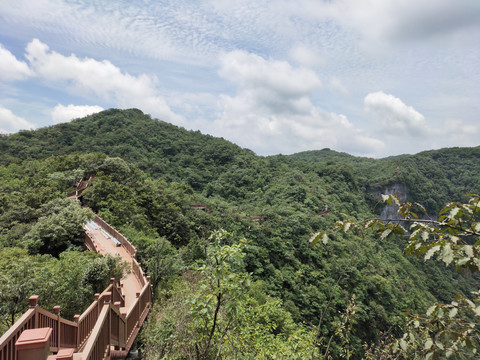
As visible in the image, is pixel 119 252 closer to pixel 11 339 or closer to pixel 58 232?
pixel 58 232

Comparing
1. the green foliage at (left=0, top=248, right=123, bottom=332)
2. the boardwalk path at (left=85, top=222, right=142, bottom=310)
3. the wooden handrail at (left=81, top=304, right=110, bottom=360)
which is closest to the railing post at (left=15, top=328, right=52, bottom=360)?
the wooden handrail at (left=81, top=304, right=110, bottom=360)

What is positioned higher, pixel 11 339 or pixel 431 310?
pixel 431 310

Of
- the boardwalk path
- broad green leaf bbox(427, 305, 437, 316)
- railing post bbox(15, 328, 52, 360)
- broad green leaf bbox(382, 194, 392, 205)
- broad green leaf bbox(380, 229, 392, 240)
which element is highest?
broad green leaf bbox(382, 194, 392, 205)

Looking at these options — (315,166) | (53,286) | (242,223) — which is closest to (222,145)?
(315,166)

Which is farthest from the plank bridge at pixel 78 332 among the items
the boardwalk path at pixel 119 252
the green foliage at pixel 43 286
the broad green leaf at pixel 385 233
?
the broad green leaf at pixel 385 233

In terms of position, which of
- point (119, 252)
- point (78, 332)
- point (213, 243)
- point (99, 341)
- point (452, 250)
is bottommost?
point (119, 252)

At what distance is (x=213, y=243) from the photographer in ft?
12.1

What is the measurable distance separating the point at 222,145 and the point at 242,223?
1326 inches

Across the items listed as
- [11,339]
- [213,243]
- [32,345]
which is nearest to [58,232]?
[11,339]

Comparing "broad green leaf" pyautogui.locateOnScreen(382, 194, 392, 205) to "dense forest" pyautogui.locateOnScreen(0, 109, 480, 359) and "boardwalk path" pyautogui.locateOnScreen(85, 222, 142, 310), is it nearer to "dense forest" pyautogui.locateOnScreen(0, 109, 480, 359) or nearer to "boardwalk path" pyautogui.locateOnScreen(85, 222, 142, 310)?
"dense forest" pyautogui.locateOnScreen(0, 109, 480, 359)

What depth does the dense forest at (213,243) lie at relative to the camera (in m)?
5.30

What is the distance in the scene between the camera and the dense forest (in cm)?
530

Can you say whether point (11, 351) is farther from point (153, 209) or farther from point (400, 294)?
point (400, 294)

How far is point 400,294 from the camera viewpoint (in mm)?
24484
